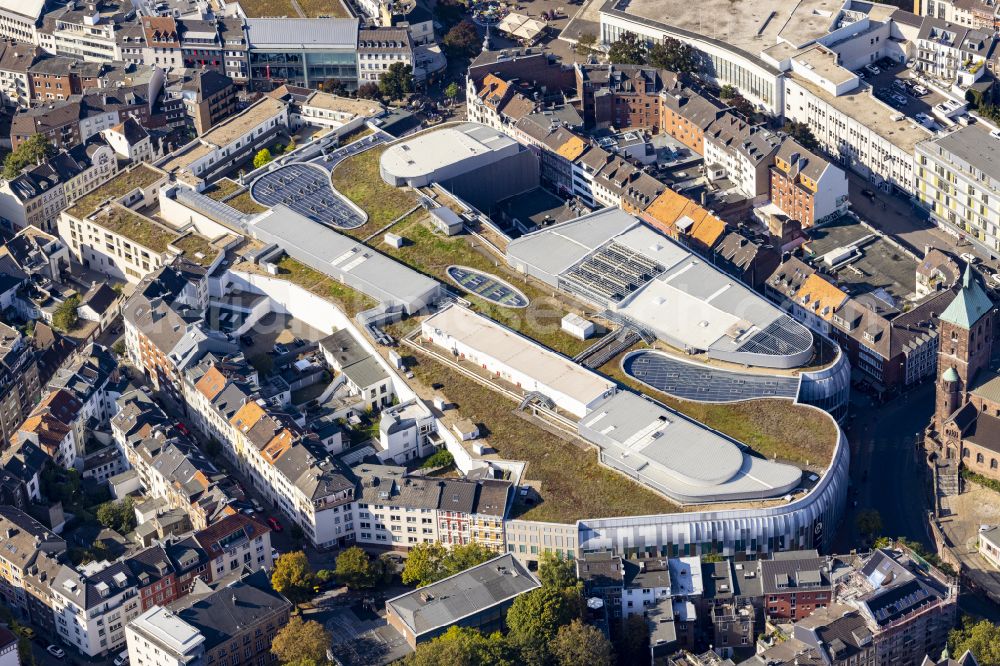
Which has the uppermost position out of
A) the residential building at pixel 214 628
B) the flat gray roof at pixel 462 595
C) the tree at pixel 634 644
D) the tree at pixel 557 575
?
the tree at pixel 557 575

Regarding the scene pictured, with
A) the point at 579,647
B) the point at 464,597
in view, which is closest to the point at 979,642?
the point at 579,647

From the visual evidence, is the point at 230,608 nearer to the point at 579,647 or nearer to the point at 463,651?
the point at 463,651

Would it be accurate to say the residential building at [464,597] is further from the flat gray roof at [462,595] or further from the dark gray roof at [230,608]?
the dark gray roof at [230,608]

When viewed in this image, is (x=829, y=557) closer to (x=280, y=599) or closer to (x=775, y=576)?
(x=775, y=576)

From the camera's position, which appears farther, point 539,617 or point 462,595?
point 462,595

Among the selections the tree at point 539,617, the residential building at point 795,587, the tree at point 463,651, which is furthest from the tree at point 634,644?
the residential building at point 795,587

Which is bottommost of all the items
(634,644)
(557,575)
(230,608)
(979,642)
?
(634,644)
